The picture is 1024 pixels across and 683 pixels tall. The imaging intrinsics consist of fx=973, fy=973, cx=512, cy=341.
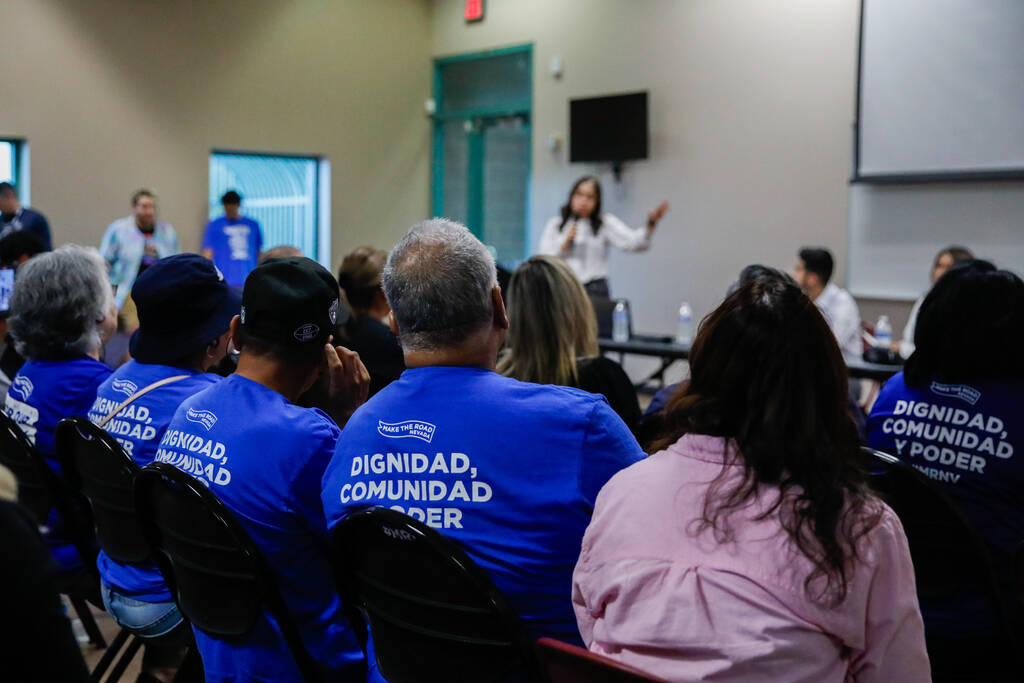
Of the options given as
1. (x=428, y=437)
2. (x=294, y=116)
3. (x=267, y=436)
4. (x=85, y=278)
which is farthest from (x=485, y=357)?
(x=294, y=116)

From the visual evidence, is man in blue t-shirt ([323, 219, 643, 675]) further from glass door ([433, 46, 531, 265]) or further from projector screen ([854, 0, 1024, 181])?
glass door ([433, 46, 531, 265])

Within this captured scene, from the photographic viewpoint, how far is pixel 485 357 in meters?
1.70

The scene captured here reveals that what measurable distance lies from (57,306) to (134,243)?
6442mm

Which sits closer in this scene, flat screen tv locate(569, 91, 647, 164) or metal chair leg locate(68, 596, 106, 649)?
metal chair leg locate(68, 596, 106, 649)

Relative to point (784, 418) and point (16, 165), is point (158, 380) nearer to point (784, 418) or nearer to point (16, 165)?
point (784, 418)

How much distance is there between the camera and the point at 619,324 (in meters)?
6.01

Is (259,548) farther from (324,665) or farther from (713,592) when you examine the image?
(713,592)

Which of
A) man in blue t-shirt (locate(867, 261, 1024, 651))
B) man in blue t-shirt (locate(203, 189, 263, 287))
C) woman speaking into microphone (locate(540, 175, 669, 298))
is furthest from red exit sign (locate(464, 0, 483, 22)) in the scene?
man in blue t-shirt (locate(867, 261, 1024, 651))

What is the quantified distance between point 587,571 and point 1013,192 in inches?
252

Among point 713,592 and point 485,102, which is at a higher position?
point 485,102

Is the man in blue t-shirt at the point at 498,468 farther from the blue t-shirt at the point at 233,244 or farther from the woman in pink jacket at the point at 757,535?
the blue t-shirt at the point at 233,244

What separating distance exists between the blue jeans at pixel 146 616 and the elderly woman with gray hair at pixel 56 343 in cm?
46

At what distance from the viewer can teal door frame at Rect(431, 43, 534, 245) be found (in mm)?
9914

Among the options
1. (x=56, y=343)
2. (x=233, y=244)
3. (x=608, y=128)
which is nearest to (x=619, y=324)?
(x=608, y=128)
